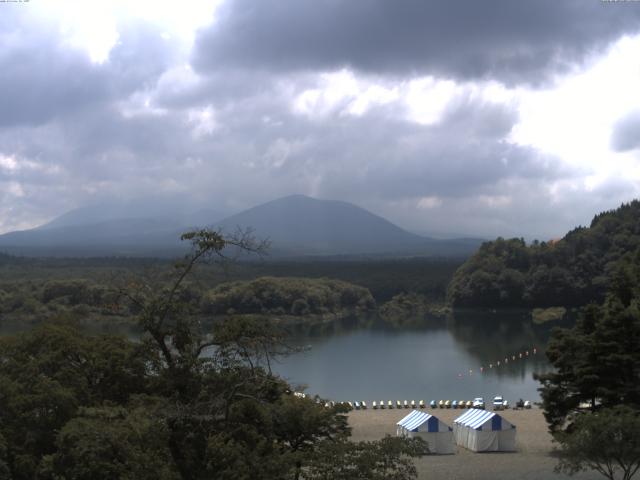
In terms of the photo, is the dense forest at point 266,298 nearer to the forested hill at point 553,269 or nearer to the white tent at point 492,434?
the forested hill at point 553,269

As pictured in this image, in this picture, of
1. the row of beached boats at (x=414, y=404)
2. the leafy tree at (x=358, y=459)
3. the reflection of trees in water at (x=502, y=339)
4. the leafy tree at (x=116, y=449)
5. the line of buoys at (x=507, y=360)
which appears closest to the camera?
the leafy tree at (x=116, y=449)

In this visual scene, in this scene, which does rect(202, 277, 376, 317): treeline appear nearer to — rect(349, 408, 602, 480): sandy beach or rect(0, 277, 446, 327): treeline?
rect(0, 277, 446, 327): treeline

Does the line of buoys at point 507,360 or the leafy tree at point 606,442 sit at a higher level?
the leafy tree at point 606,442

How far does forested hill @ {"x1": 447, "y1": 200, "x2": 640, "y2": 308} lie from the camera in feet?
171

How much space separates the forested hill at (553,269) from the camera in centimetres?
5200

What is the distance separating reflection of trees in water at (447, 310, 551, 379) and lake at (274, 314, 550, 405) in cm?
4

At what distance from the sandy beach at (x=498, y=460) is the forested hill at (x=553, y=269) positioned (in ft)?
115

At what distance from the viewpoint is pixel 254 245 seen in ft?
20.4

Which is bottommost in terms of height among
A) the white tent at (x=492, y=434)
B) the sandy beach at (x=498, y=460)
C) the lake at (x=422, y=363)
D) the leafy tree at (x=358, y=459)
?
the lake at (x=422, y=363)

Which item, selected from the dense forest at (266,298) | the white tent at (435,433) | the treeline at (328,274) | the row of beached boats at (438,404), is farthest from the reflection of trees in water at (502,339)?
the white tent at (435,433)

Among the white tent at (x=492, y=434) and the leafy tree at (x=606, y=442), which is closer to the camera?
the leafy tree at (x=606, y=442)

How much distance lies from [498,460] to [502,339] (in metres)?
24.2

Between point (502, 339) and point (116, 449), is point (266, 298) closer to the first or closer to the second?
point (502, 339)

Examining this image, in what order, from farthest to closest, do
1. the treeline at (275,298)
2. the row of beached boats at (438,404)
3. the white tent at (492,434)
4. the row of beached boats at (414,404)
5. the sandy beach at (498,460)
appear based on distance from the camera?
the treeline at (275,298)
the row of beached boats at (414,404)
the row of beached boats at (438,404)
the white tent at (492,434)
the sandy beach at (498,460)
